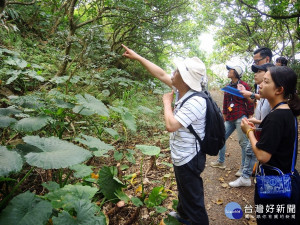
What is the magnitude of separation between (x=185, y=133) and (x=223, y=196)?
2.00 metres

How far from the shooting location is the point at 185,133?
6.39ft

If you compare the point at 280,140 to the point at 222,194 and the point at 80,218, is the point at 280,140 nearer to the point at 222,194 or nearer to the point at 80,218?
the point at 80,218

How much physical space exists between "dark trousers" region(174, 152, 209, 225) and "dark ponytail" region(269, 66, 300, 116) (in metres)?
0.96

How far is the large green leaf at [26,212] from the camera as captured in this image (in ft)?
4.47

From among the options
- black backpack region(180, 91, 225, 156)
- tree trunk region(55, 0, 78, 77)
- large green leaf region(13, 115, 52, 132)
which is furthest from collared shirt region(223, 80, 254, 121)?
tree trunk region(55, 0, 78, 77)

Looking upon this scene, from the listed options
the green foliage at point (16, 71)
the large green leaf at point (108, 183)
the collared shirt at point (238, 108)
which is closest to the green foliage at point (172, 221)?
the large green leaf at point (108, 183)

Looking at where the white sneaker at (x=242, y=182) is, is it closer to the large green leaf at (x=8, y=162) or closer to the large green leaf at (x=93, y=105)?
the large green leaf at (x=93, y=105)

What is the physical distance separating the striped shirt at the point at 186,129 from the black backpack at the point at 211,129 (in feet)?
0.13

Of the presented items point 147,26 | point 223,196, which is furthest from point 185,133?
point 147,26

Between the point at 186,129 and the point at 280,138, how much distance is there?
817 millimetres

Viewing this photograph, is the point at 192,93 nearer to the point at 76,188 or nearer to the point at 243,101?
the point at 76,188

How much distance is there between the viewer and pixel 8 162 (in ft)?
4.44

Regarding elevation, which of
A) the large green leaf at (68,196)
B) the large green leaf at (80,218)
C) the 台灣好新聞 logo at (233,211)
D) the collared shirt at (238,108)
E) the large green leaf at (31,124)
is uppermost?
the collared shirt at (238,108)

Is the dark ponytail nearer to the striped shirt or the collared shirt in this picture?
the striped shirt
